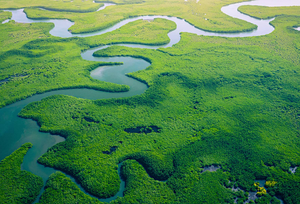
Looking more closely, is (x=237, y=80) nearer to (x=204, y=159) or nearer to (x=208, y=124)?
(x=208, y=124)

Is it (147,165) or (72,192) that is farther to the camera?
(147,165)

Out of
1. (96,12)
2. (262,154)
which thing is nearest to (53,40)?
(96,12)

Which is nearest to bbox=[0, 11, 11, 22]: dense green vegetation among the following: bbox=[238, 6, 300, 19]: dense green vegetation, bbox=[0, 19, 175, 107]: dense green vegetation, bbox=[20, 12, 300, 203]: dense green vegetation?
bbox=[0, 19, 175, 107]: dense green vegetation

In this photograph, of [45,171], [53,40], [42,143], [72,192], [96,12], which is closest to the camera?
[72,192]

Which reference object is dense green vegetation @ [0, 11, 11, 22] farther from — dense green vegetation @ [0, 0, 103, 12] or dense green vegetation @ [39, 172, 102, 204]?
dense green vegetation @ [39, 172, 102, 204]

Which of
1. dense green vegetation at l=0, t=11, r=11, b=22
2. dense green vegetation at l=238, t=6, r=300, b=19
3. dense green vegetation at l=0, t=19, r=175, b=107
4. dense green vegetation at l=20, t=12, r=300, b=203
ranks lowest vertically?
dense green vegetation at l=20, t=12, r=300, b=203

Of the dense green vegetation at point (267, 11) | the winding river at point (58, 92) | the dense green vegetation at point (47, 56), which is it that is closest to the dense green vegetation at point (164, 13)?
the winding river at point (58, 92)

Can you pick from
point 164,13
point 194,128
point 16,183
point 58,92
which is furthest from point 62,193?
point 164,13
